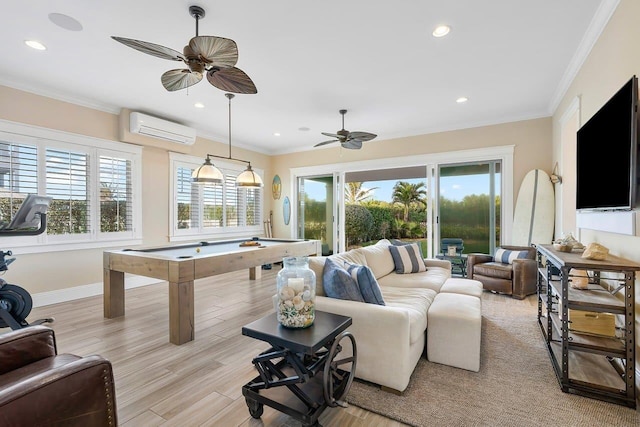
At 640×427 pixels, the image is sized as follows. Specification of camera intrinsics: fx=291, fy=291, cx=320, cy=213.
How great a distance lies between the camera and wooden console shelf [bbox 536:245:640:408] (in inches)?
71.1

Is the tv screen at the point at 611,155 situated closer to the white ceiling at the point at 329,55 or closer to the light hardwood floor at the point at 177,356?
the white ceiling at the point at 329,55

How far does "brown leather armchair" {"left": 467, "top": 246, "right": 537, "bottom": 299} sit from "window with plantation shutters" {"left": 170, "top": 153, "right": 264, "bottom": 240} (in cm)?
482

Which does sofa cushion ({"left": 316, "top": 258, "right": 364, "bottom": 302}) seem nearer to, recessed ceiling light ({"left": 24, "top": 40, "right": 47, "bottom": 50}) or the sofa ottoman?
the sofa ottoman

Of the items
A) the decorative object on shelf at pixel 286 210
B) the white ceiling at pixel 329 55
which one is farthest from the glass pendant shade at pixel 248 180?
the decorative object on shelf at pixel 286 210

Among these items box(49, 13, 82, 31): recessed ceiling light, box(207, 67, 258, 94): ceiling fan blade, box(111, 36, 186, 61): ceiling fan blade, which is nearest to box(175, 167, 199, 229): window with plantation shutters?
box(49, 13, 82, 31): recessed ceiling light

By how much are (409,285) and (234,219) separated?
4.50 meters

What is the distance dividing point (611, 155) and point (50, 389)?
134 inches

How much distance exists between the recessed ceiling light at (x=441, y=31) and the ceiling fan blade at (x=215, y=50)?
1.79 m

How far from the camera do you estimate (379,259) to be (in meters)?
3.55

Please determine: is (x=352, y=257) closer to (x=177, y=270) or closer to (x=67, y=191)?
(x=177, y=270)

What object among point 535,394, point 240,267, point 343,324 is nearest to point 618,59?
point 535,394

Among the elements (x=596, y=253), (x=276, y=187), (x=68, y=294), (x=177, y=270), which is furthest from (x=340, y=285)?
(x=276, y=187)

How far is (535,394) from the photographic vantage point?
6.44ft

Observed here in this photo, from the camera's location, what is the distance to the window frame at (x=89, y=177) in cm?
366
